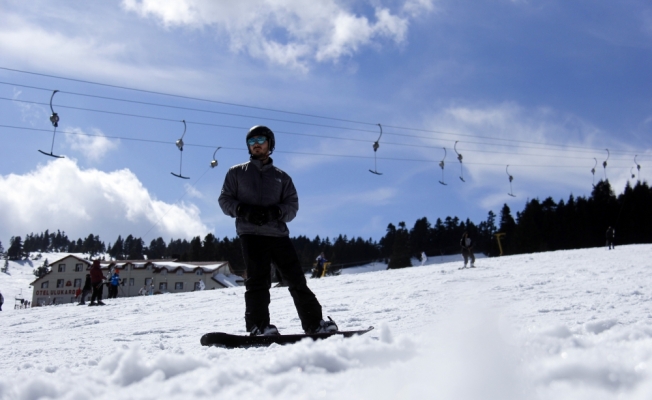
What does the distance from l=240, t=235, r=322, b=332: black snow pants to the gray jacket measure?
0.08 metres

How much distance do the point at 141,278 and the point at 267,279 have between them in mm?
71079

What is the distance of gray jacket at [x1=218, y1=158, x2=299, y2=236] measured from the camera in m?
3.83

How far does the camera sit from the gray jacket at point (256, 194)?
12.6 ft

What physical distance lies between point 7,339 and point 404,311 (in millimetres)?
4983

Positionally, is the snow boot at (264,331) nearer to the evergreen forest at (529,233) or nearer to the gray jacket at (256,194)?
the gray jacket at (256,194)

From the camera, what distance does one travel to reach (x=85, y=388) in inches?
67.5

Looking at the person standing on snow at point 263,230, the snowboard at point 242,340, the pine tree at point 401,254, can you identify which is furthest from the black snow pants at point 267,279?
the pine tree at point 401,254

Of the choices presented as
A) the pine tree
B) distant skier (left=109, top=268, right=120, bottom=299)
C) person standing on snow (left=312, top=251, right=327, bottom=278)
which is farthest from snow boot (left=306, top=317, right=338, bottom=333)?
the pine tree

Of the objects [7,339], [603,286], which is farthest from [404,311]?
[7,339]

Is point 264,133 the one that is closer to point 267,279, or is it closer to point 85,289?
point 267,279

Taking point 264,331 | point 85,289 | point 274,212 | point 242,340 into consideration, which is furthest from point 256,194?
point 85,289

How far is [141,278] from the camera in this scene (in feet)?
228

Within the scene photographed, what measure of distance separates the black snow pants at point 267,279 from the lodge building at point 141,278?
196 feet

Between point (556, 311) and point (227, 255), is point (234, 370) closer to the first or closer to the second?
point (556, 311)
